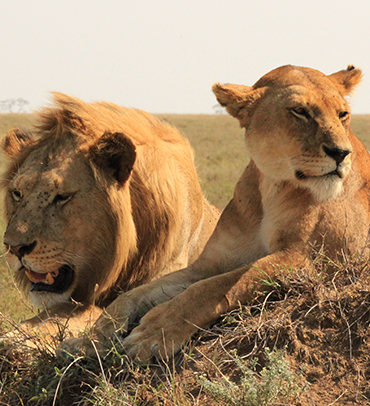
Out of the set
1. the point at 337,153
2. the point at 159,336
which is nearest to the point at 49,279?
the point at 159,336

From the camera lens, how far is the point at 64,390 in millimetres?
2666

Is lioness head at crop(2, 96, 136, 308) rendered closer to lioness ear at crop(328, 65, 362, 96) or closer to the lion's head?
the lion's head

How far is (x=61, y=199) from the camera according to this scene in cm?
357

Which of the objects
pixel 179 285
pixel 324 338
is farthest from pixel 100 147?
pixel 324 338

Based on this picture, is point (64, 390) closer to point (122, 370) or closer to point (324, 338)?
point (122, 370)

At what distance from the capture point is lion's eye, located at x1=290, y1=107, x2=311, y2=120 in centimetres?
297

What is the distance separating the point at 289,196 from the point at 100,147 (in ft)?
3.76

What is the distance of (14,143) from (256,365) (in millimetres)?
2347

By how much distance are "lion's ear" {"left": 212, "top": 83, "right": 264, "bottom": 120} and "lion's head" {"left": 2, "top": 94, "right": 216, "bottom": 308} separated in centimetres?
62

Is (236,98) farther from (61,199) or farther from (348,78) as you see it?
(61,199)

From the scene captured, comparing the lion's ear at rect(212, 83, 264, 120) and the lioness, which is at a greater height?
the lion's ear at rect(212, 83, 264, 120)

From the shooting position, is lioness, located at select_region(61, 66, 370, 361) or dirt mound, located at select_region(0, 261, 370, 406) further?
lioness, located at select_region(61, 66, 370, 361)

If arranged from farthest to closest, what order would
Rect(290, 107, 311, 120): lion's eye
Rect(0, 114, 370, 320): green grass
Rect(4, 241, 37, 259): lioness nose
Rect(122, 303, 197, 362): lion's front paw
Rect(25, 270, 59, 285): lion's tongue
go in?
Rect(0, 114, 370, 320): green grass → Rect(25, 270, 59, 285): lion's tongue → Rect(4, 241, 37, 259): lioness nose → Rect(290, 107, 311, 120): lion's eye → Rect(122, 303, 197, 362): lion's front paw

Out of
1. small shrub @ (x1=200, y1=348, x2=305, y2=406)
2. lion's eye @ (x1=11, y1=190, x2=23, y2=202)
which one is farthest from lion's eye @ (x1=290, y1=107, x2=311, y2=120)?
lion's eye @ (x1=11, y1=190, x2=23, y2=202)
